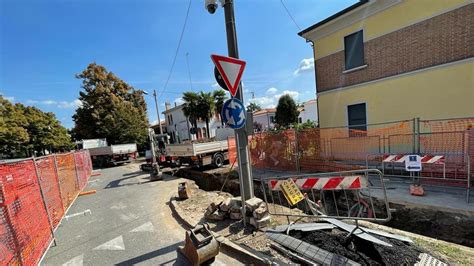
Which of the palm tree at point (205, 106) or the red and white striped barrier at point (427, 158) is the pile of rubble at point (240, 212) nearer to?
the red and white striped barrier at point (427, 158)

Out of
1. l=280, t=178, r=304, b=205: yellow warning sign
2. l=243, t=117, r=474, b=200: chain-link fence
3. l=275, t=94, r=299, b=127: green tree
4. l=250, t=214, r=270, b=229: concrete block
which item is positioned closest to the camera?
l=280, t=178, r=304, b=205: yellow warning sign

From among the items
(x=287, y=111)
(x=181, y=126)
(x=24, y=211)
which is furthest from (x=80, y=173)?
(x=181, y=126)

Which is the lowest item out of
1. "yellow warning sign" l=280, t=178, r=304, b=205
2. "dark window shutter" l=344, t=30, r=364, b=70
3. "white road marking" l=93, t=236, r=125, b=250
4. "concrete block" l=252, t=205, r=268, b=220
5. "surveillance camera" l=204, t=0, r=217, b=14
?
"white road marking" l=93, t=236, r=125, b=250

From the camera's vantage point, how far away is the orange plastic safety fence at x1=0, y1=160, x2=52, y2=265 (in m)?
3.33

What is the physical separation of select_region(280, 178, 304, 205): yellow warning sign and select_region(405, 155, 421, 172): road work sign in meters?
4.27

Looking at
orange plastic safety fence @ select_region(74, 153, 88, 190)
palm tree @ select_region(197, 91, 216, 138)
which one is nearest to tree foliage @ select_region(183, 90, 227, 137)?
palm tree @ select_region(197, 91, 216, 138)

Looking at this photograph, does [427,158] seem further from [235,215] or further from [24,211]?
[24,211]

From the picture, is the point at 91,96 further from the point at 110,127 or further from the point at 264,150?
the point at 264,150

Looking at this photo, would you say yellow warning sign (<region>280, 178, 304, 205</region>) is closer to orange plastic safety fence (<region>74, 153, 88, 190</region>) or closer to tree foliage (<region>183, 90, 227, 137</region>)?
orange plastic safety fence (<region>74, 153, 88, 190</region>)

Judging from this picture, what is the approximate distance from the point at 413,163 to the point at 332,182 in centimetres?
399

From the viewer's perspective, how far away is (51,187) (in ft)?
18.4

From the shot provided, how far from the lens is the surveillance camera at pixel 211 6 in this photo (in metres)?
4.12

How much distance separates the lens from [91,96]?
2991 centimetres

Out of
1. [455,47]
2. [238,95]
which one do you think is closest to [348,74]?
[455,47]
